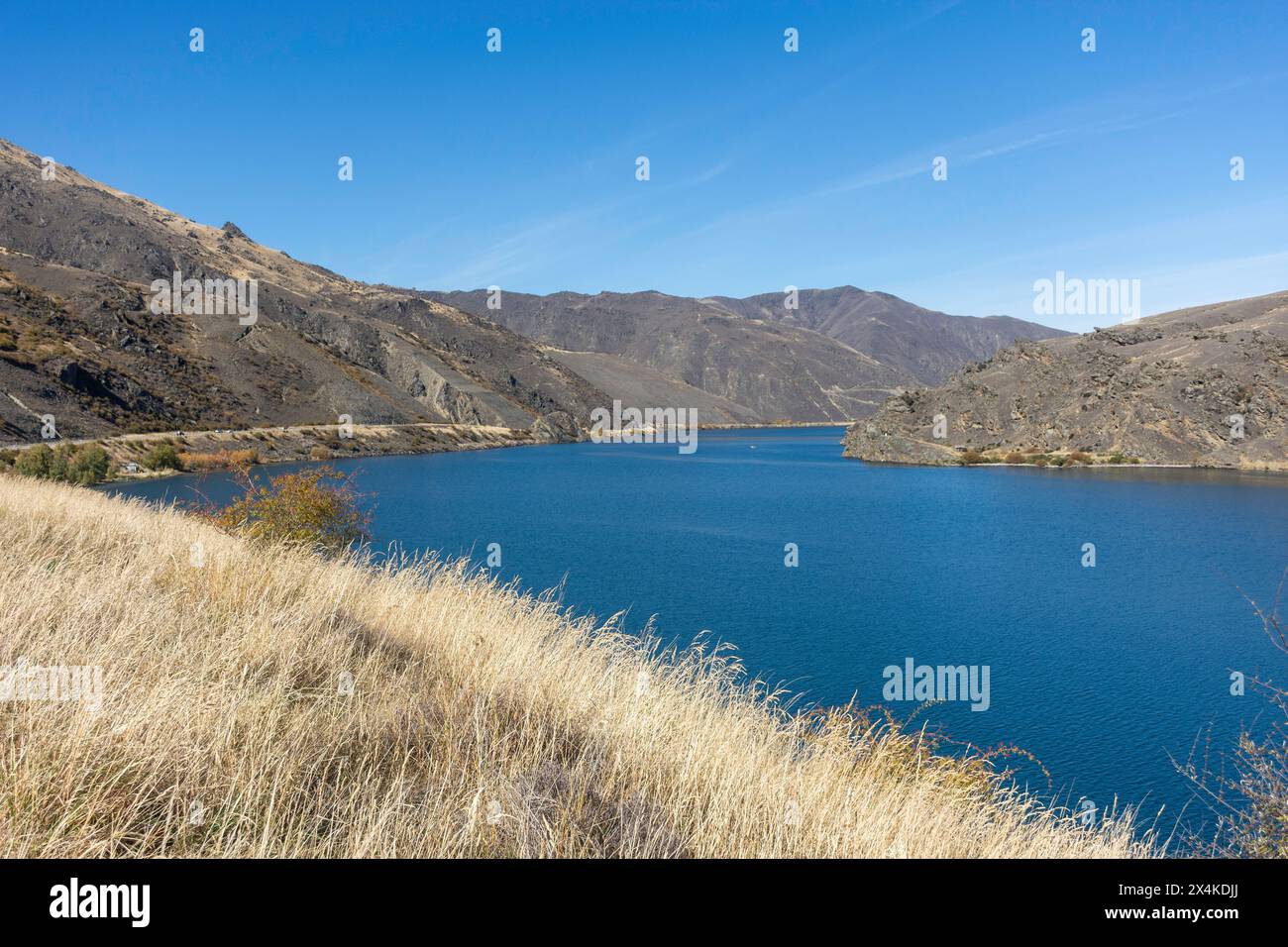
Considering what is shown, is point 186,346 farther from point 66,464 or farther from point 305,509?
point 305,509

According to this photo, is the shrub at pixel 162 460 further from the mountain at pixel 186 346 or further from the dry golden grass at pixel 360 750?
the dry golden grass at pixel 360 750

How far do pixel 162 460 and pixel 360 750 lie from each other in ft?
241

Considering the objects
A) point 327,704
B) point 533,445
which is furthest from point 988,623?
point 533,445

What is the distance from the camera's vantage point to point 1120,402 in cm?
9169

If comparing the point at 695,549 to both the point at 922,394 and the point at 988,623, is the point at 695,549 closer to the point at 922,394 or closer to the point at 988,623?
the point at 988,623

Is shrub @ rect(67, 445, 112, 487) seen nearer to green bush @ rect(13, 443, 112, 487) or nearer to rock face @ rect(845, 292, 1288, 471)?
green bush @ rect(13, 443, 112, 487)

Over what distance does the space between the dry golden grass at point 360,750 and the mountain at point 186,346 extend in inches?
2960

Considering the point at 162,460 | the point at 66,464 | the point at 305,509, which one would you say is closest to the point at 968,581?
the point at 305,509

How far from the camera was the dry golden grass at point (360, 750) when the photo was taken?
10.2 feet

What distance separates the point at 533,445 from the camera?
135 meters

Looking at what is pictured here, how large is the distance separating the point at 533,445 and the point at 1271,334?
10775 centimetres

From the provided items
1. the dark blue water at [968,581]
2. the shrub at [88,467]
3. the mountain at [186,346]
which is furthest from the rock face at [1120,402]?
the shrub at [88,467]

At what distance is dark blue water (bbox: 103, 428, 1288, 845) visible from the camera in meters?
18.1

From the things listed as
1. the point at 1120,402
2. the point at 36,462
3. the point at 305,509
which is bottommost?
the point at 305,509
